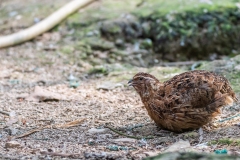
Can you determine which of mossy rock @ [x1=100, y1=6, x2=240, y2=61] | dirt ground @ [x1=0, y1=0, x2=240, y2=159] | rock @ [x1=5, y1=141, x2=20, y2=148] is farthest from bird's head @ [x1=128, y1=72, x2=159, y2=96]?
mossy rock @ [x1=100, y1=6, x2=240, y2=61]

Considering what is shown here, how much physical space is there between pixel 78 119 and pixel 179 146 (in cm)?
163

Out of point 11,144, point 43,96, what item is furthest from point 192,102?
point 43,96

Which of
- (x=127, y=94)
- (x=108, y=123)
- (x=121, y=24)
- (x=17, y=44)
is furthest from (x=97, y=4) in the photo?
(x=108, y=123)

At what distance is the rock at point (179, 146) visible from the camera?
438 centimetres

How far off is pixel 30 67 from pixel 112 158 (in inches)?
181

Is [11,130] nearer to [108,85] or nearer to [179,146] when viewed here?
[179,146]

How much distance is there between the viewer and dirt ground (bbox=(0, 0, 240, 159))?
14.6 ft

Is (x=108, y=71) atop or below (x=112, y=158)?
atop

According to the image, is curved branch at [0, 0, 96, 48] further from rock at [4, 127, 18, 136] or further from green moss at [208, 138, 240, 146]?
green moss at [208, 138, 240, 146]

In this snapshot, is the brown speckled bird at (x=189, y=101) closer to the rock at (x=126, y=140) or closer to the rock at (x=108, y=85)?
the rock at (x=126, y=140)

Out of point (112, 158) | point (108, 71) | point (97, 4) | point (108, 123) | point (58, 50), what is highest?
point (97, 4)

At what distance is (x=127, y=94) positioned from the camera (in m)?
6.81

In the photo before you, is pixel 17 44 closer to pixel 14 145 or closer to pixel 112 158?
pixel 14 145

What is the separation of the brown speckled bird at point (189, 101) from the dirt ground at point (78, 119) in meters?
0.13
